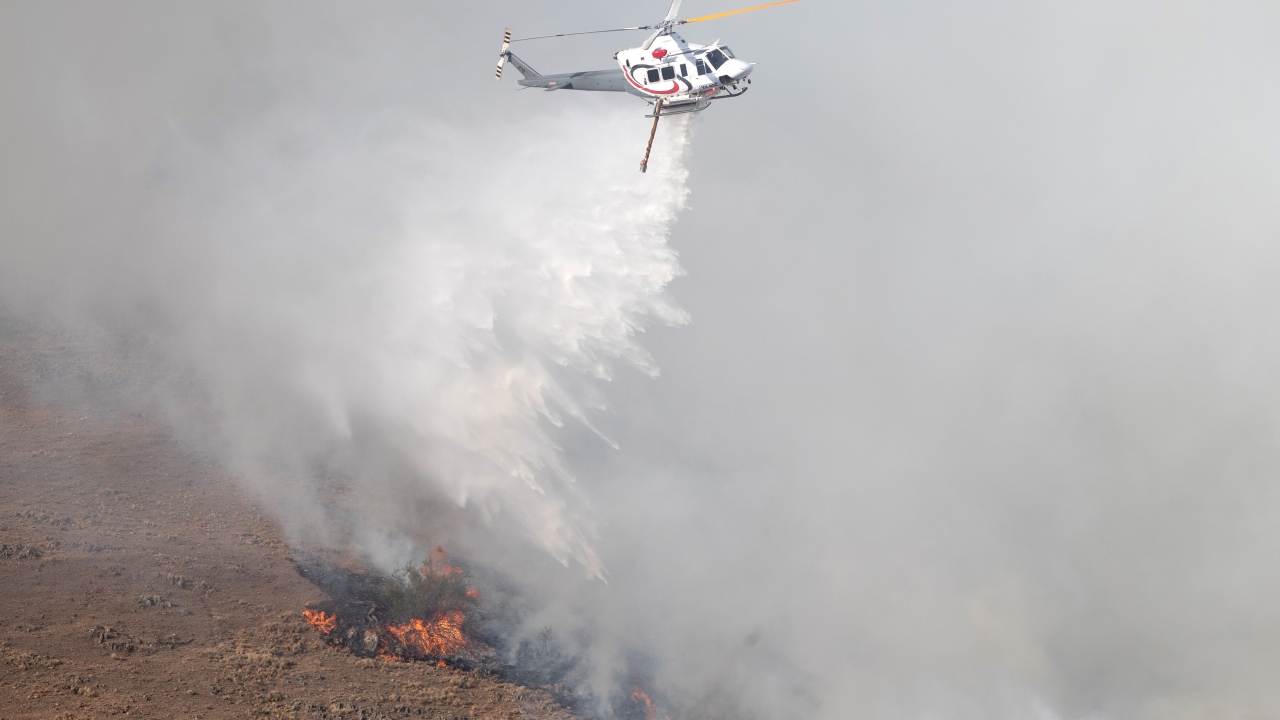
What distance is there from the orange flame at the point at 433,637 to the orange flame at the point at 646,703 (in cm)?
997

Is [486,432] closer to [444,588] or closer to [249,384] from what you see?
[444,588]

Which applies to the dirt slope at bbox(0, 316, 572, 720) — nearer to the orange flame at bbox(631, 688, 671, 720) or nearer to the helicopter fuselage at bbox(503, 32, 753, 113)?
the orange flame at bbox(631, 688, 671, 720)

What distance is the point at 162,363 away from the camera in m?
69.6

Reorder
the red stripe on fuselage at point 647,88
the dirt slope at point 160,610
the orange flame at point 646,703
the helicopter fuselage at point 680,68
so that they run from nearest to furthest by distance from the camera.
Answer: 1. the dirt slope at point 160,610
2. the helicopter fuselage at point 680,68
3. the red stripe on fuselage at point 647,88
4. the orange flame at point 646,703

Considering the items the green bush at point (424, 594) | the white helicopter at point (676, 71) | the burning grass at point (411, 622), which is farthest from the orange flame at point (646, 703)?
the white helicopter at point (676, 71)

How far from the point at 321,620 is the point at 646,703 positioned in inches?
758

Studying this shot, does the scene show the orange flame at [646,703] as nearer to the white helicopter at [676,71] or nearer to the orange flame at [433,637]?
the orange flame at [433,637]

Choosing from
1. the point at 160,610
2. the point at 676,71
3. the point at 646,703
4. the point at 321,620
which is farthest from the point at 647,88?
the point at 160,610

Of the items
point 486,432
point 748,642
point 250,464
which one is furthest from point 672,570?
point 250,464

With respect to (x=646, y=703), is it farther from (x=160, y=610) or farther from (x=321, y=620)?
(x=160, y=610)

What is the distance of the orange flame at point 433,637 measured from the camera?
43.0 meters

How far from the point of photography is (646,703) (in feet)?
143

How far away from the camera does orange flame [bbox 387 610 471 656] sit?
4297 centimetres

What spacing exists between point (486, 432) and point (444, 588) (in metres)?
11.2
